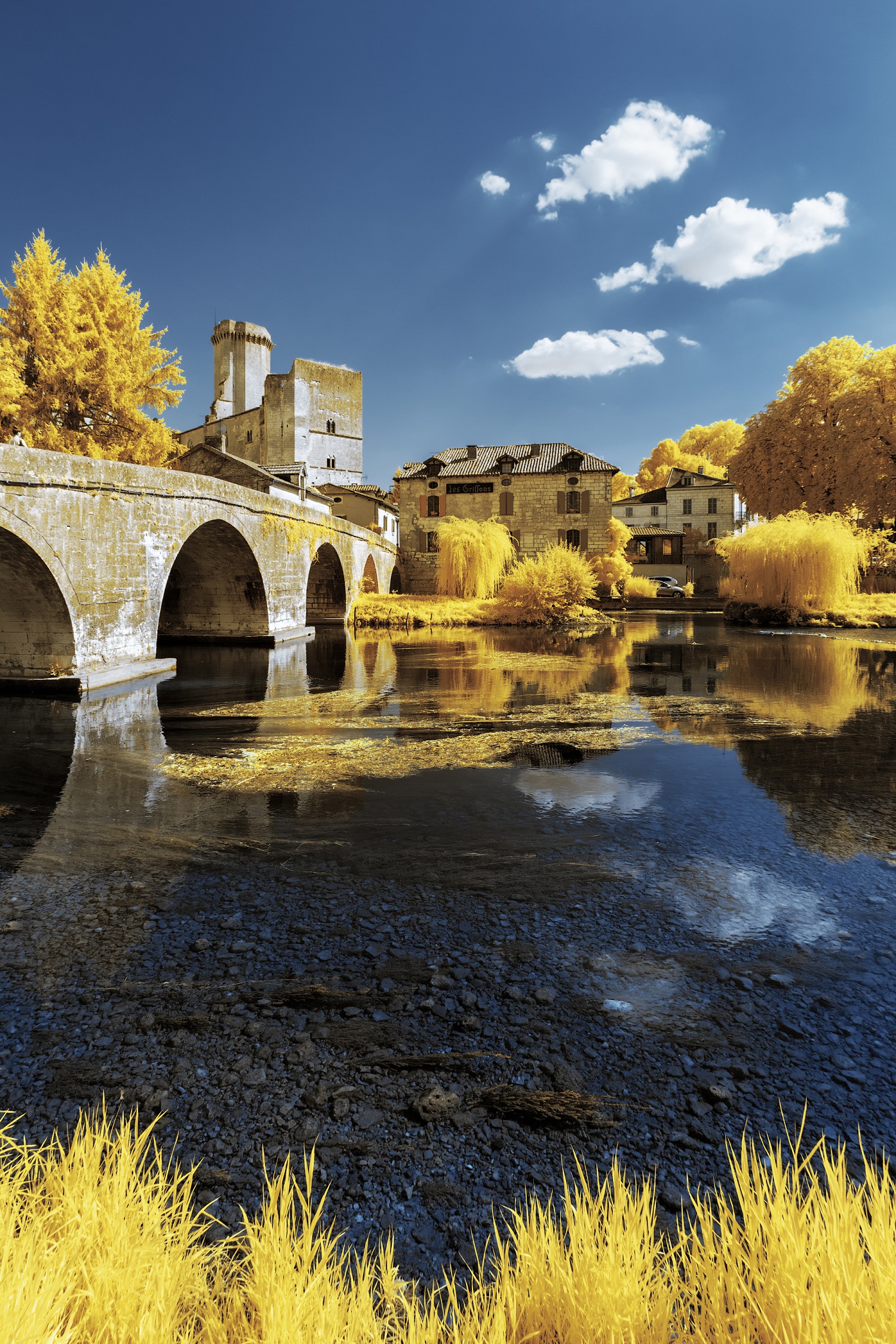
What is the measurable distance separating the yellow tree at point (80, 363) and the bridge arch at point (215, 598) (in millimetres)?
8807

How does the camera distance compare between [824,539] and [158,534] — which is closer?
[158,534]

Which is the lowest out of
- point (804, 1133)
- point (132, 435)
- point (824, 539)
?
point (804, 1133)

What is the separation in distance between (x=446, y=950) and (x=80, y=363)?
27.0m

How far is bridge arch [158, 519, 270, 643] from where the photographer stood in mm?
17500

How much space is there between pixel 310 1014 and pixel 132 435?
27.7m

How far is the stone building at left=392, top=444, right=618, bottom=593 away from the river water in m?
35.8

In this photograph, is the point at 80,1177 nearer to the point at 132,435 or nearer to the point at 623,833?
the point at 623,833

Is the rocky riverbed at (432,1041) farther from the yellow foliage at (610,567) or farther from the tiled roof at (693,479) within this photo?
the tiled roof at (693,479)

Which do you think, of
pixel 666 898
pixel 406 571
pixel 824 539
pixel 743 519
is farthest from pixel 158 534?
pixel 743 519

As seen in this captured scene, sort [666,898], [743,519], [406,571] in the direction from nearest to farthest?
[666,898]
[406,571]
[743,519]

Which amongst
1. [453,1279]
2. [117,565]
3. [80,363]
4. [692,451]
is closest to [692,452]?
[692,451]

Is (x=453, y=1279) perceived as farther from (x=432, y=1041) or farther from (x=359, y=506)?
(x=359, y=506)

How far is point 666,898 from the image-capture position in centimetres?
377

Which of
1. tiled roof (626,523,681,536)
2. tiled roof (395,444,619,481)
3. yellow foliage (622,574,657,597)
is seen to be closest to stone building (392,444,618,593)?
tiled roof (395,444,619,481)
